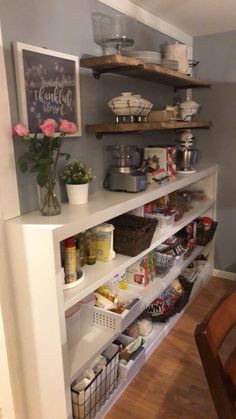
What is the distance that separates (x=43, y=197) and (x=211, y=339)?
819 mm

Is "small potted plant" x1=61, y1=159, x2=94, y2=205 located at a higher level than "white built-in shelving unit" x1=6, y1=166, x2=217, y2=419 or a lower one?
higher

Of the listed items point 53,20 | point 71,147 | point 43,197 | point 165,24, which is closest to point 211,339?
point 43,197

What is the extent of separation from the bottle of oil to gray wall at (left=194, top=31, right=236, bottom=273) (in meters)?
1.58

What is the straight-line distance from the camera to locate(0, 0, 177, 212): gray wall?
1254mm

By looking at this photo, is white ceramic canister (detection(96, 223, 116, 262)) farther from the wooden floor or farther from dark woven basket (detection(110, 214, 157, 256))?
the wooden floor

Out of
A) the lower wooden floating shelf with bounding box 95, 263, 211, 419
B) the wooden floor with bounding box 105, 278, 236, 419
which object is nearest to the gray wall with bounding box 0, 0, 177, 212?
the lower wooden floating shelf with bounding box 95, 263, 211, 419

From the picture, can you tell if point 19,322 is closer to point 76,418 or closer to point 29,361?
point 29,361

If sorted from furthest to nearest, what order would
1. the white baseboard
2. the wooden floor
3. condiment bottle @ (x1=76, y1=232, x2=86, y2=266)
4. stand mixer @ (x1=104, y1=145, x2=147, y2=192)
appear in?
the white baseboard < stand mixer @ (x1=104, y1=145, x2=147, y2=192) < the wooden floor < condiment bottle @ (x1=76, y1=232, x2=86, y2=266)

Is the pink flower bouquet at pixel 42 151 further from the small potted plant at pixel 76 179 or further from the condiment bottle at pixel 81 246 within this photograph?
the condiment bottle at pixel 81 246

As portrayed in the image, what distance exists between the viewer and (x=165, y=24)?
2.24 metres

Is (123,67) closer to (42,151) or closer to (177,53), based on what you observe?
(177,53)

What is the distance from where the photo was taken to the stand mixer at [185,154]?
7.88ft

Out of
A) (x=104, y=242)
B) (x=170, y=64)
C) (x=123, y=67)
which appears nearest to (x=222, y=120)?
(x=170, y=64)

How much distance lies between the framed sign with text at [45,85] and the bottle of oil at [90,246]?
0.53 m
